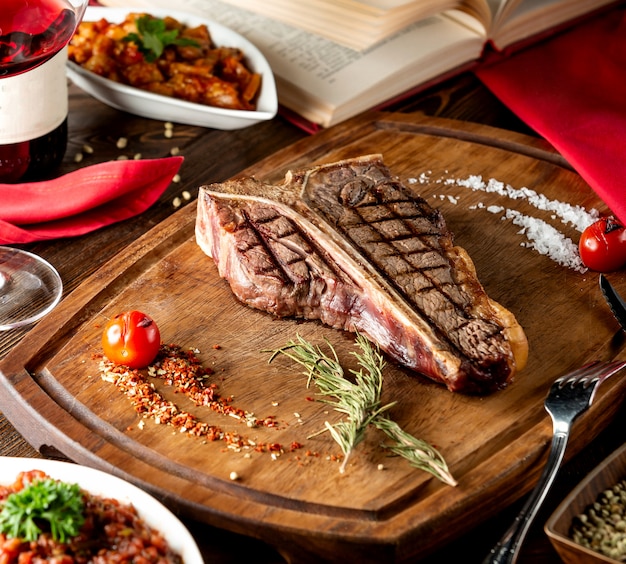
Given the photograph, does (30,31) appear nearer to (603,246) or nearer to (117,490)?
(117,490)

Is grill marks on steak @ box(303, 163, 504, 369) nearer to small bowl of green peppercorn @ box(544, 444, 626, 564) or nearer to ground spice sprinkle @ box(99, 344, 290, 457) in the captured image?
small bowl of green peppercorn @ box(544, 444, 626, 564)

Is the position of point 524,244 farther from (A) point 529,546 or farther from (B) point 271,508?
(B) point 271,508

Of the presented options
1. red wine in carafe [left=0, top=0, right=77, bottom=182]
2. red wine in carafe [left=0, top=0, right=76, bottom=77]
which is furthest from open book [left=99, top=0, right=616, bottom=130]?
red wine in carafe [left=0, top=0, right=76, bottom=77]

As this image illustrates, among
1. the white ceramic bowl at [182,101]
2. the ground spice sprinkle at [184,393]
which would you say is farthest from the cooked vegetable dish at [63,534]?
the white ceramic bowl at [182,101]

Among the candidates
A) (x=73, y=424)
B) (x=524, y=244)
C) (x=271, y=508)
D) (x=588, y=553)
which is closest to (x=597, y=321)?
(x=524, y=244)

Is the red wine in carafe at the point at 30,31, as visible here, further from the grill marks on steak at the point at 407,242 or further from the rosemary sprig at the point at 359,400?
the rosemary sprig at the point at 359,400
